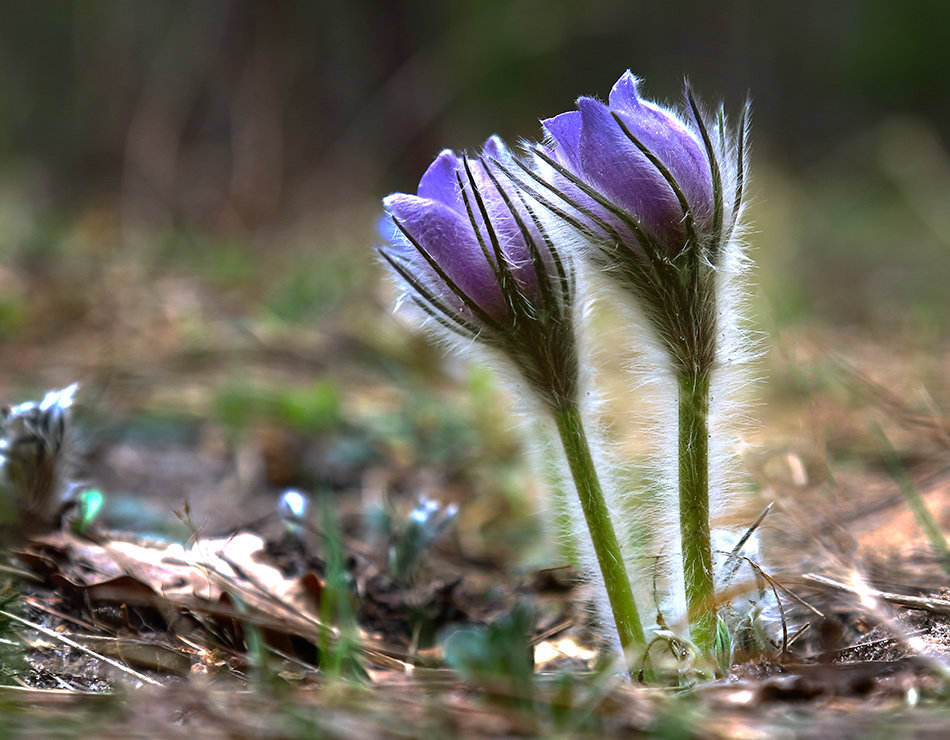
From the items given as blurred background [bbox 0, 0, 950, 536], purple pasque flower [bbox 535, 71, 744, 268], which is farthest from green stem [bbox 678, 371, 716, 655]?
blurred background [bbox 0, 0, 950, 536]

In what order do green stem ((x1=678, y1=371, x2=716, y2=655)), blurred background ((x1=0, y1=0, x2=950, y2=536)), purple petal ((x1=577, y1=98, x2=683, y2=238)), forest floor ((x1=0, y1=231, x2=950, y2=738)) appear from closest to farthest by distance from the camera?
forest floor ((x1=0, y1=231, x2=950, y2=738)) < purple petal ((x1=577, y1=98, x2=683, y2=238)) < green stem ((x1=678, y1=371, x2=716, y2=655)) < blurred background ((x1=0, y1=0, x2=950, y2=536))

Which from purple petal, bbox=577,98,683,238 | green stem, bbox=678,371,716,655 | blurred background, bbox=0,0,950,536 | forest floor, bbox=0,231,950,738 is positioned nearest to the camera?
→ forest floor, bbox=0,231,950,738

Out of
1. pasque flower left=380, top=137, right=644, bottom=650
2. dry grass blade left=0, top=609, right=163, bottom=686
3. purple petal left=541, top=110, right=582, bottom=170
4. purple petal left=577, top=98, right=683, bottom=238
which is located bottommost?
dry grass blade left=0, top=609, right=163, bottom=686

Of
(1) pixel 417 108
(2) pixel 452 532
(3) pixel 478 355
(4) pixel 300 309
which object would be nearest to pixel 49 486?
(3) pixel 478 355

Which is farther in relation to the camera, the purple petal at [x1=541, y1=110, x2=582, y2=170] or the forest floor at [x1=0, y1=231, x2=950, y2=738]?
the purple petal at [x1=541, y1=110, x2=582, y2=170]

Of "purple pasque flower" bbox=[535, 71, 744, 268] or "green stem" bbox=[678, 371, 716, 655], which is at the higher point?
"purple pasque flower" bbox=[535, 71, 744, 268]

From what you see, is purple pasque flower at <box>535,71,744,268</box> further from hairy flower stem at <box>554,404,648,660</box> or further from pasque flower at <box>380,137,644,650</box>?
hairy flower stem at <box>554,404,648,660</box>

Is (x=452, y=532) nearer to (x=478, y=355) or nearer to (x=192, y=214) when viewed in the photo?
(x=478, y=355)
